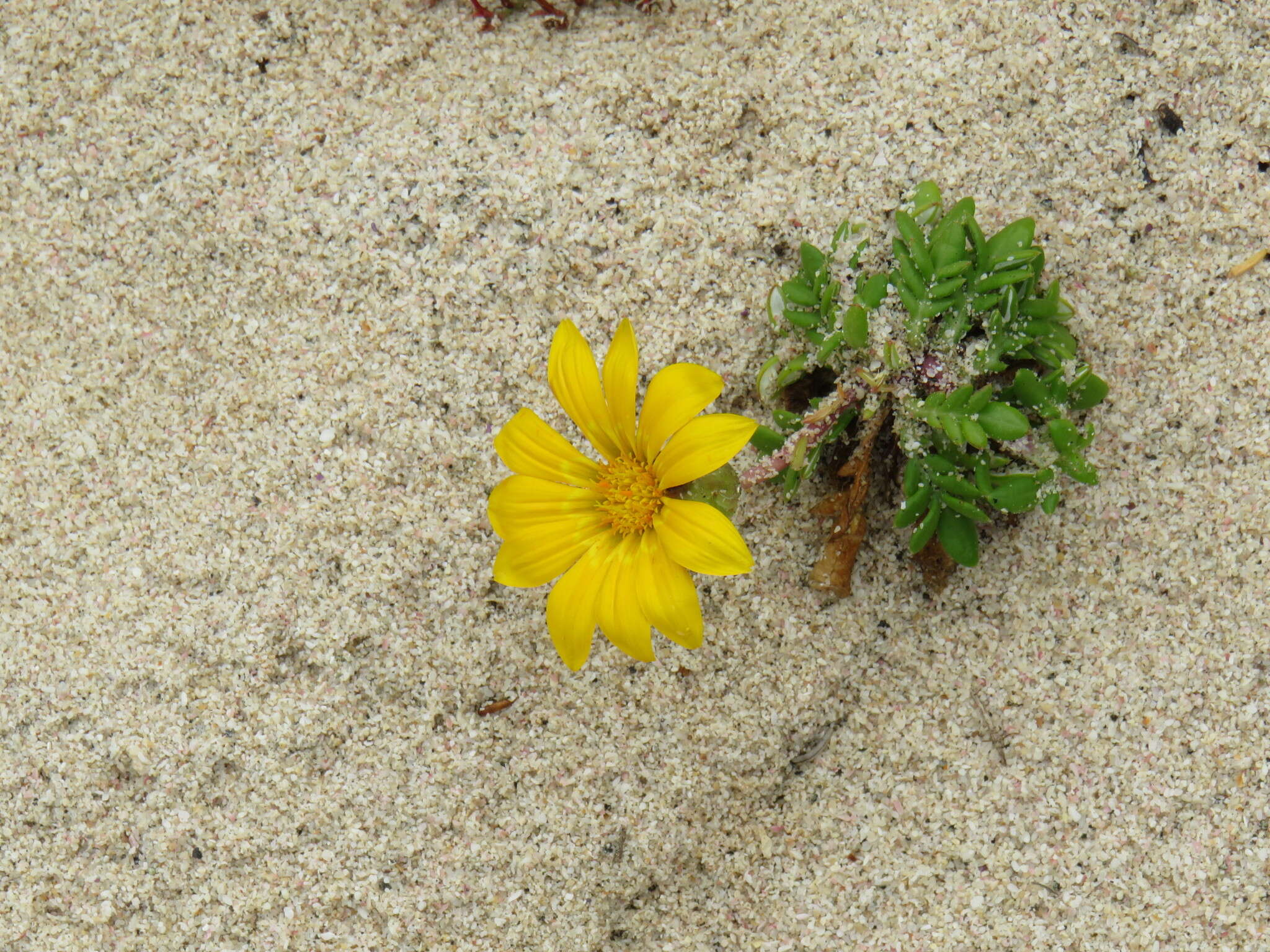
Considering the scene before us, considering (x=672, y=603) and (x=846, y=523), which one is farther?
(x=846, y=523)

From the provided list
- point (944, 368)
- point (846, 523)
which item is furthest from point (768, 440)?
point (944, 368)

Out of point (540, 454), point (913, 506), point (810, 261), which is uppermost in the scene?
point (810, 261)

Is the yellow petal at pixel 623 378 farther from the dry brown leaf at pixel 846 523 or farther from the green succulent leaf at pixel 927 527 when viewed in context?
the green succulent leaf at pixel 927 527

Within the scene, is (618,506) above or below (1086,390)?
above

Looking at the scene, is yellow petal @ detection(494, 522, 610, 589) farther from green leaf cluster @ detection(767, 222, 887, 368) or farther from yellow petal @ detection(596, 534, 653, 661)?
green leaf cluster @ detection(767, 222, 887, 368)

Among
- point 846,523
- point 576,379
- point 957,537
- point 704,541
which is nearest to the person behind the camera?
point 704,541

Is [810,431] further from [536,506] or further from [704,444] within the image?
[536,506]

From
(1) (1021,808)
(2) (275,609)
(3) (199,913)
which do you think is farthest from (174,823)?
(1) (1021,808)
